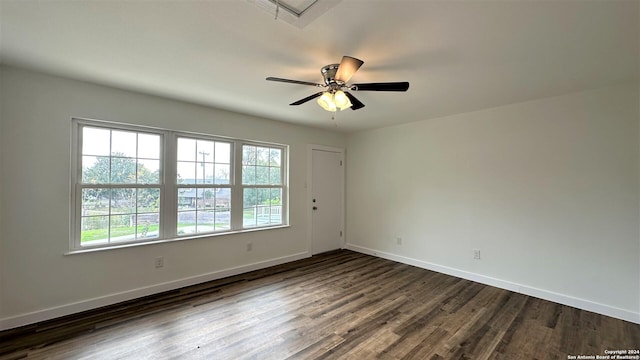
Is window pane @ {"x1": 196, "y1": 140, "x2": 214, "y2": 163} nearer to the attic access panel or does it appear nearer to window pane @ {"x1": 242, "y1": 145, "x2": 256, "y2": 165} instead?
window pane @ {"x1": 242, "y1": 145, "x2": 256, "y2": 165}

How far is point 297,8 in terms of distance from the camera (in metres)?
1.50

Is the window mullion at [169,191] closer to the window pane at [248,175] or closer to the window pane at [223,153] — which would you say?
the window pane at [223,153]

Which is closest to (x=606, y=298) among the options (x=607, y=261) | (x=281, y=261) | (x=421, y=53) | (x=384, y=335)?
(x=607, y=261)

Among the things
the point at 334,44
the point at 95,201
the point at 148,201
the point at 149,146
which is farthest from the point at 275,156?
the point at 334,44

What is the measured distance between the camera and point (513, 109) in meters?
3.29

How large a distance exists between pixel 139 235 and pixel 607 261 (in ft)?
16.9

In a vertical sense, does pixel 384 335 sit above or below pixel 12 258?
below

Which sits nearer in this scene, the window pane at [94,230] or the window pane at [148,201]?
the window pane at [94,230]

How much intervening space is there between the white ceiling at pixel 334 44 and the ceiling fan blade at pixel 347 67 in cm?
18

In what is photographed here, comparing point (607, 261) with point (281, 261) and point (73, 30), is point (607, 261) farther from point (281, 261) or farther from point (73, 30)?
point (73, 30)

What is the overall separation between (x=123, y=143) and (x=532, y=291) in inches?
202

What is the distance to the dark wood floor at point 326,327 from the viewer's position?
2059 millimetres

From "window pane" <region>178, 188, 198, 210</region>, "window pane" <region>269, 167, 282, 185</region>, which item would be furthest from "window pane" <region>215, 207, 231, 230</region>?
"window pane" <region>269, 167, 282, 185</region>

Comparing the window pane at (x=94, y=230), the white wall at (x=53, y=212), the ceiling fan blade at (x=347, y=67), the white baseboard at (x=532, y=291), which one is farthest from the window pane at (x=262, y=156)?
the white baseboard at (x=532, y=291)
